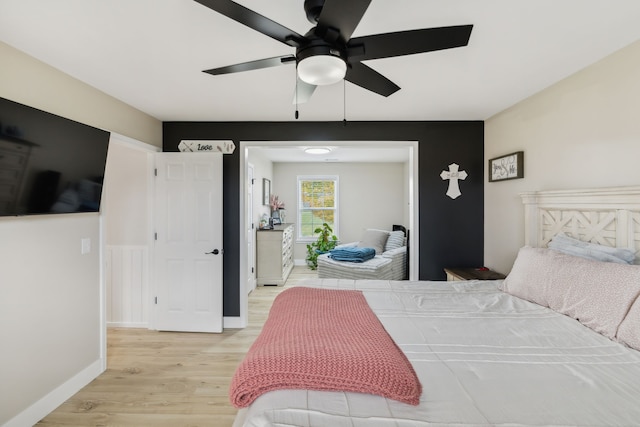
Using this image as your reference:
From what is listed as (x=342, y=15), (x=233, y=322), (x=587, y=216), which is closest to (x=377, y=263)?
(x=233, y=322)

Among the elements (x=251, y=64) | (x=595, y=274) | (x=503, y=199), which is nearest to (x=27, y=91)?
(x=251, y=64)

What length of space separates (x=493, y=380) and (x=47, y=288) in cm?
270

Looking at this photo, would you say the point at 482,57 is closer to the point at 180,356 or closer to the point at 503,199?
the point at 503,199

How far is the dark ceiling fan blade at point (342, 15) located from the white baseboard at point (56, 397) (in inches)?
111

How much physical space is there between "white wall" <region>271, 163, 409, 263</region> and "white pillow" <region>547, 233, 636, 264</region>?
4599 mm

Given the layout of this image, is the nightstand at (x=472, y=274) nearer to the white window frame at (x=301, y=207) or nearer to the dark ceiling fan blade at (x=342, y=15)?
the dark ceiling fan blade at (x=342, y=15)

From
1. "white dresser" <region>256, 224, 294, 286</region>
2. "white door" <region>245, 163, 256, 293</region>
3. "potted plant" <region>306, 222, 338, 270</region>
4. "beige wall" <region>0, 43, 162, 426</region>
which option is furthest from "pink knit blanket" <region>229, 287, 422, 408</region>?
"potted plant" <region>306, 222, 338, 270</region>

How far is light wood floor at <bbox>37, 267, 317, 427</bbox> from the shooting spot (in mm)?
2082

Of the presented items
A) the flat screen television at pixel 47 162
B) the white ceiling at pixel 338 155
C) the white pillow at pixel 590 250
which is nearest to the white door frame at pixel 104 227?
the flat screen television at pixel 47 162

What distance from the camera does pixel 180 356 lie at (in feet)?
9.54

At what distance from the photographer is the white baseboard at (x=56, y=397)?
196 centimetres

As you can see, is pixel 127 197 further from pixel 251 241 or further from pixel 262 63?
pixel 262 63

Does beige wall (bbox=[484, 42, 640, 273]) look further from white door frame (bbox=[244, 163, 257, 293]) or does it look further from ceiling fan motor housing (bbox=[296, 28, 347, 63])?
white door frame (bbox=[244, 163, 257, 293])

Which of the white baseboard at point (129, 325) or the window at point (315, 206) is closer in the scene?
the white baseboard at point (129, 325)
